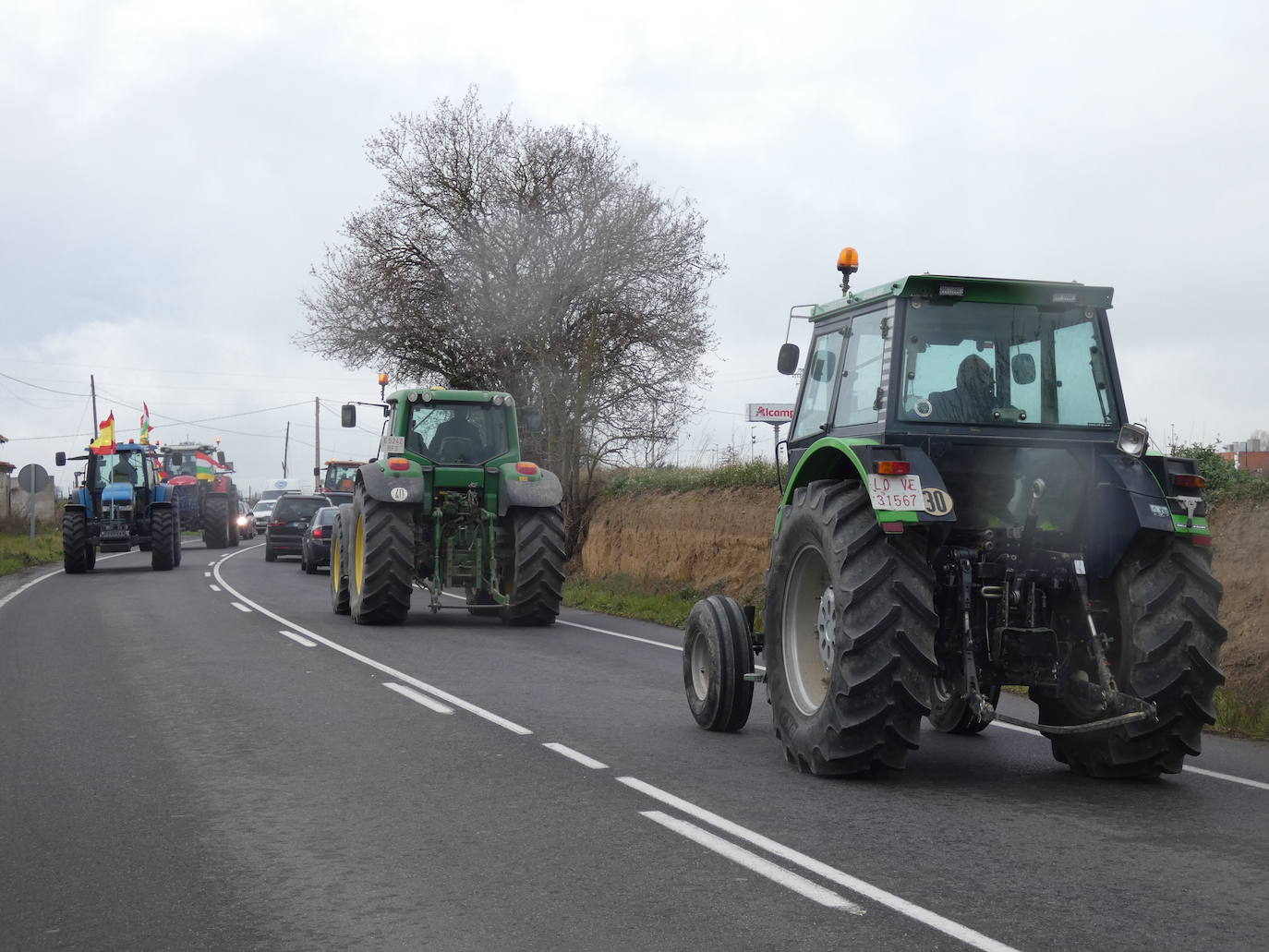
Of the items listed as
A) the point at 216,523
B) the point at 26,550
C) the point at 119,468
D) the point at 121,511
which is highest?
the point at 119,468

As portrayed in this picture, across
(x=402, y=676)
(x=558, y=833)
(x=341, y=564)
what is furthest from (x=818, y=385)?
(x=341, y=564)

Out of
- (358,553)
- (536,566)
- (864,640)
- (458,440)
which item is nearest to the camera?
(864,640)

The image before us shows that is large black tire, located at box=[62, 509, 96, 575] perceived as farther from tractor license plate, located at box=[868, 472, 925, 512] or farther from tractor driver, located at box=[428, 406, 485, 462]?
tractor license plate, located at box=[868, 472, 925, 512]

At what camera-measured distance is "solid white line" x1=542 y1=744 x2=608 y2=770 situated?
7785 millimetres

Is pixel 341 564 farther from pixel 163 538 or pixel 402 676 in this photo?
pixel 163 538

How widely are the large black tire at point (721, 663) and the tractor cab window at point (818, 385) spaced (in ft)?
3.93

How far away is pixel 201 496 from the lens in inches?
1895

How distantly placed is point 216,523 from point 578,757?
1557 inches

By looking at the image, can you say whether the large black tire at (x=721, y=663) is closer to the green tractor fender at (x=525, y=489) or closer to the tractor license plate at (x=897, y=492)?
the tractor license plate at (x=897, y=492)

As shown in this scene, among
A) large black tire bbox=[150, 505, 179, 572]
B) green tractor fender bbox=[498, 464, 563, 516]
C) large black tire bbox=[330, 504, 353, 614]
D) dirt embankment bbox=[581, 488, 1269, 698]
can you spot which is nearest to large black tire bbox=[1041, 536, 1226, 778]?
dirt embankment bbox=[581, 488, 1269, 698]

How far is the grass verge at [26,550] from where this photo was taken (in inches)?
1275

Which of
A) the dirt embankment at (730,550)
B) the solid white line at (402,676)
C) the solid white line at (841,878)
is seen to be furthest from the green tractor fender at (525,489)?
the solid white line at (841,878)

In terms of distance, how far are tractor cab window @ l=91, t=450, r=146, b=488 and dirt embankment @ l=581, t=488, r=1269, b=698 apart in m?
11.1

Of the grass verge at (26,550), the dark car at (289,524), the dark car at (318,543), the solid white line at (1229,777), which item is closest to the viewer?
the solid white line at (1229,777)
